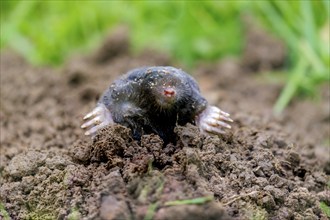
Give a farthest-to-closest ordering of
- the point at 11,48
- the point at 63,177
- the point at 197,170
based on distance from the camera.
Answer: the point at 11,48, the point at 63,177, the point at 197,170

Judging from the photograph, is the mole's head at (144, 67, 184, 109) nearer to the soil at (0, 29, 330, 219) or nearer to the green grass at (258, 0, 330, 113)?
the soil at (0, 29, 330, 219)

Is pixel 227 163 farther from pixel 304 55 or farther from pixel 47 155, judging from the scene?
pixel 304 55

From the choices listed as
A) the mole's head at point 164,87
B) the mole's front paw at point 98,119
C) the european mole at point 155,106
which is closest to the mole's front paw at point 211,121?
the european mole at point 155,106

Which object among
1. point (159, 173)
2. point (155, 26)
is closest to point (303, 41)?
point (155, 26)

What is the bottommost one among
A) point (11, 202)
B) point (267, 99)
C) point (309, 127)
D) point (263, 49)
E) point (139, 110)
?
point (11, 202)

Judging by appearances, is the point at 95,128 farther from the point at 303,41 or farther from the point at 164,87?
the point at 303,41

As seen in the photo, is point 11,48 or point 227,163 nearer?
point 227,163

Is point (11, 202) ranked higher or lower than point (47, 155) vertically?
lower

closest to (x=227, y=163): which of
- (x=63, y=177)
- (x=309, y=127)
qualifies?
(x=63, y=177)
